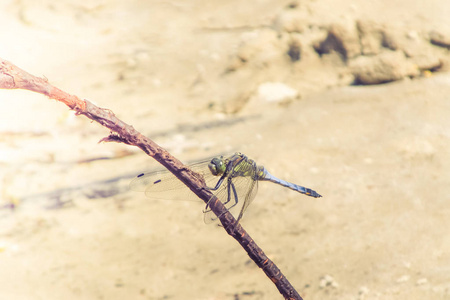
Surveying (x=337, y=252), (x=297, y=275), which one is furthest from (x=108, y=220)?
(x=337, y=252)

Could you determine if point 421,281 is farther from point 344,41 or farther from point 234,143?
point 344,41

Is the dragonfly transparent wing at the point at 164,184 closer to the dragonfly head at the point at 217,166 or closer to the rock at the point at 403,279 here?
the dragonfly head at the point at 217,166

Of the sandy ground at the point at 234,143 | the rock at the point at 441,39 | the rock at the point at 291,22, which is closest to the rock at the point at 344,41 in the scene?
the sandy ground at the point at 234,143

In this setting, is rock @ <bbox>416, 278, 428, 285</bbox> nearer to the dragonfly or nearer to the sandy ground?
the sandy ground

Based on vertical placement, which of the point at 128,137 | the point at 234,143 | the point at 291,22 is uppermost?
the point at 128,137

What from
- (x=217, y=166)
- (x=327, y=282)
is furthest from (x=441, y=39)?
(x=217, y=166)

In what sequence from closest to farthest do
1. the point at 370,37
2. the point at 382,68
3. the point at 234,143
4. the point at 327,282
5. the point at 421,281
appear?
the point at 421,281 → the point at 327,282 → the point at 234,143 → the point at 382,68 → the point at 370,37
